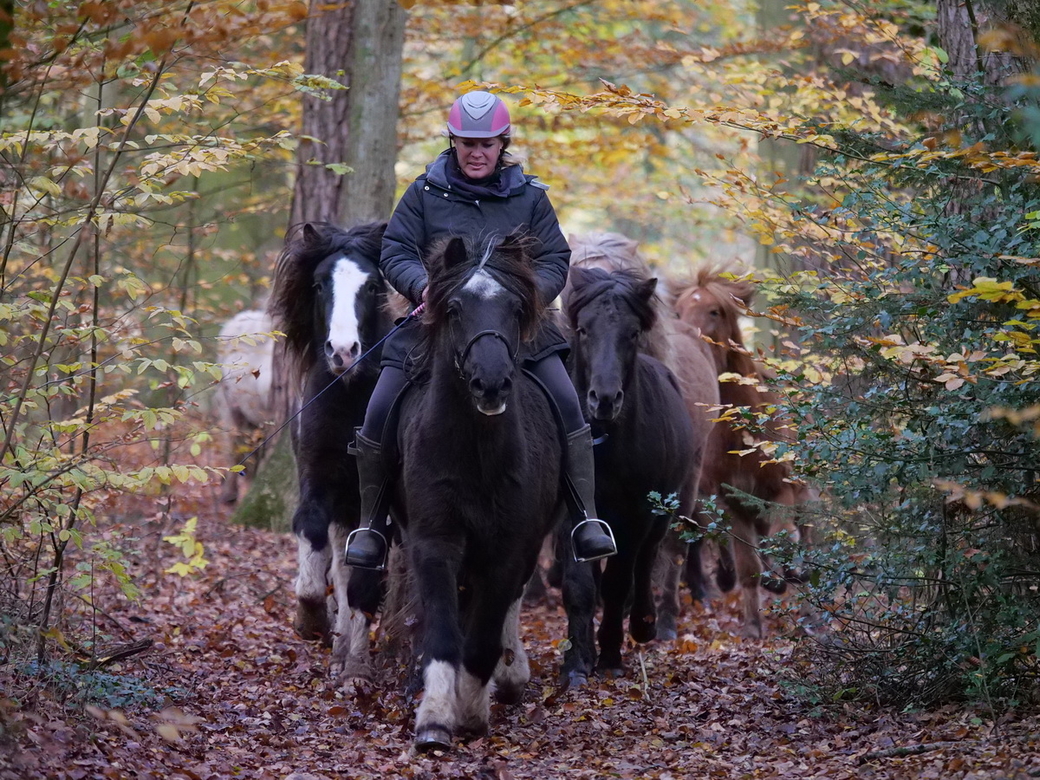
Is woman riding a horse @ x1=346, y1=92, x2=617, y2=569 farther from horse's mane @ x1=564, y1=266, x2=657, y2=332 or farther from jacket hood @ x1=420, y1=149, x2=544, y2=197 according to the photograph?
horse's mane @ x1=564, y1=266, x2=657, y2=332

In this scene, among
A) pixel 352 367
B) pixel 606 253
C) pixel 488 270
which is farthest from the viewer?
pixel 606 253

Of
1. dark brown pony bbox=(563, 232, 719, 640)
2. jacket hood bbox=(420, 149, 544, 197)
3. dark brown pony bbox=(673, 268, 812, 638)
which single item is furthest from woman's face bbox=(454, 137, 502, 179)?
dark brown pony bbox=(673, 268, 812, 638)

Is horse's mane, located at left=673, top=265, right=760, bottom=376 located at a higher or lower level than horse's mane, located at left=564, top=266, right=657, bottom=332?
lower

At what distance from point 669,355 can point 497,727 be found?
3.99 m

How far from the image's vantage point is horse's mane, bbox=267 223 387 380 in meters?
8.42

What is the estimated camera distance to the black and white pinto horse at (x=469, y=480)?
19.1ft

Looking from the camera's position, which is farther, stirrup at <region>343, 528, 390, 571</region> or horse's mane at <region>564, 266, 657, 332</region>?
horse's mane at <region>564, 266, 657, 332</region>

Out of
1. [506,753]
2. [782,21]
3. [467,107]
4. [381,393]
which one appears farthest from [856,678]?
[782,21]

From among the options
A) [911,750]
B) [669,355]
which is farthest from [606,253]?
[911,750]

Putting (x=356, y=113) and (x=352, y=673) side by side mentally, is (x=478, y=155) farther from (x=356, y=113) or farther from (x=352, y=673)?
(x=356, y=113)

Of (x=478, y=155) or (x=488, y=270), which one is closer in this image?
Answer: (x=488, y=270)

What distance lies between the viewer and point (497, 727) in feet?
21.5

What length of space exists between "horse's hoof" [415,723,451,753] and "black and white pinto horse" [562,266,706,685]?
2.02 meters

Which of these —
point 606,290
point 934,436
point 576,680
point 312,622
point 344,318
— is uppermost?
point 606,290
